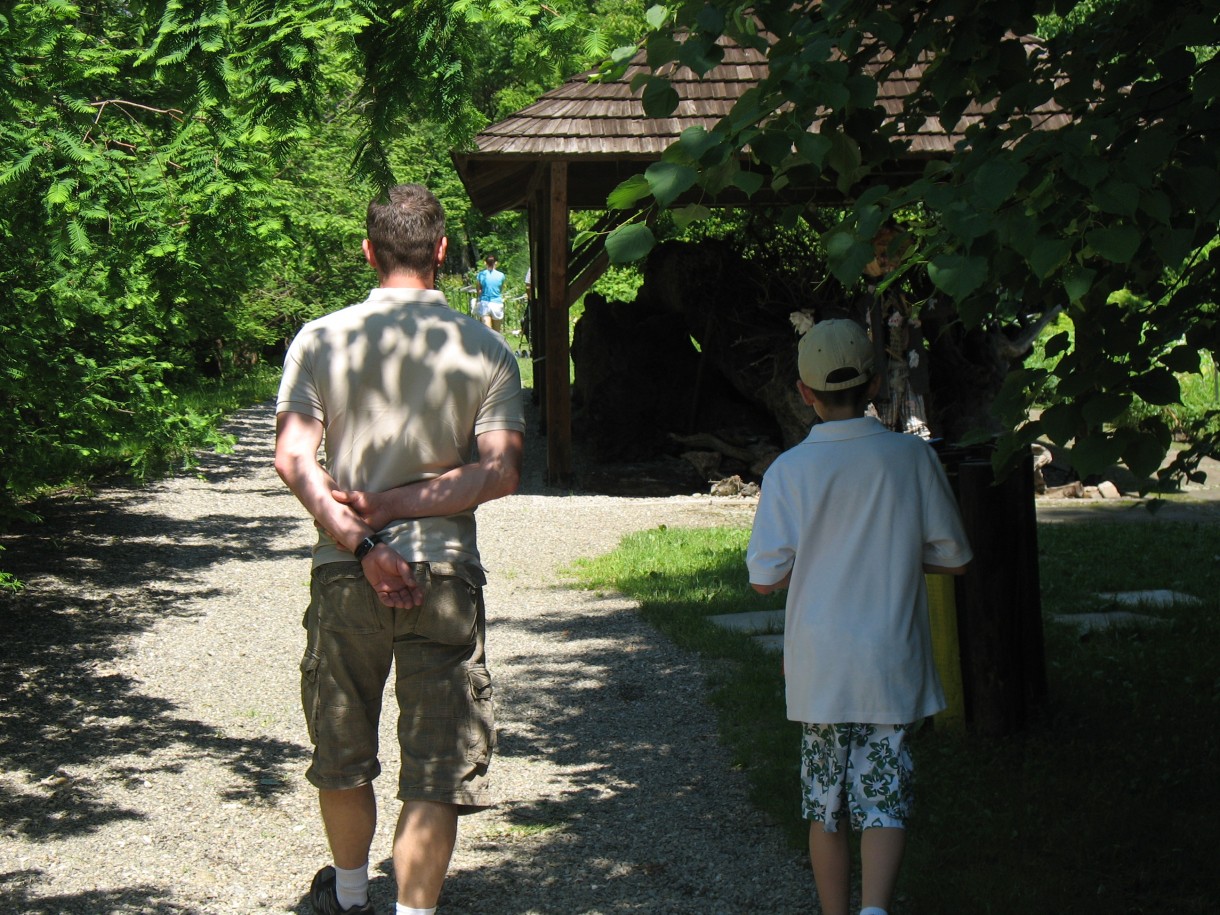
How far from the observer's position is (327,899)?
365 cm

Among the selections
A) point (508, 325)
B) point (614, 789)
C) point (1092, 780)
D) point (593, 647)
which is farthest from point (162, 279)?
point (508, 325)

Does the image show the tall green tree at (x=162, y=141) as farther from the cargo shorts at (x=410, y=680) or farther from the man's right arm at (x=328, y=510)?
the cargo shorts at (x=410, y=680)

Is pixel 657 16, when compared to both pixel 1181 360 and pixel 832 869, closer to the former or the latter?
pixel 1181 360

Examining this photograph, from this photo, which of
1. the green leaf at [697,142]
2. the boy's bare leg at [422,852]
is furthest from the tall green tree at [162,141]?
the boy's bare leg at [422,852]

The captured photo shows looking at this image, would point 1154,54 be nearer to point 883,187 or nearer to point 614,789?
point 883,187

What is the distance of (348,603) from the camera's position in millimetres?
3338

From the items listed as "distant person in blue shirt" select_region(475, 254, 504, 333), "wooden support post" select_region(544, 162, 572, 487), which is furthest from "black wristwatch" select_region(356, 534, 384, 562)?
"distant person in blue shirt" select_region(475, 254, 504, 333)

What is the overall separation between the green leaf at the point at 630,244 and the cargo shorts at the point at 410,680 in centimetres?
98

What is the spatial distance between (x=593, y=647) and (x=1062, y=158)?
4777 mm

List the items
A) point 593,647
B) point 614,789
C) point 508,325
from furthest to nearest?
point 508,325 → point 593,647 → point 614,789

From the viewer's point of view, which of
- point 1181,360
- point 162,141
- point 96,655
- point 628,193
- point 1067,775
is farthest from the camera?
point 96,655

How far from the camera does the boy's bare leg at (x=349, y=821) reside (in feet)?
11.4

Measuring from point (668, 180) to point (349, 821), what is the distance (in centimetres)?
187

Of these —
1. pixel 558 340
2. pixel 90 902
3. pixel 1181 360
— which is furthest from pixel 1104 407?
pixel 558 340
